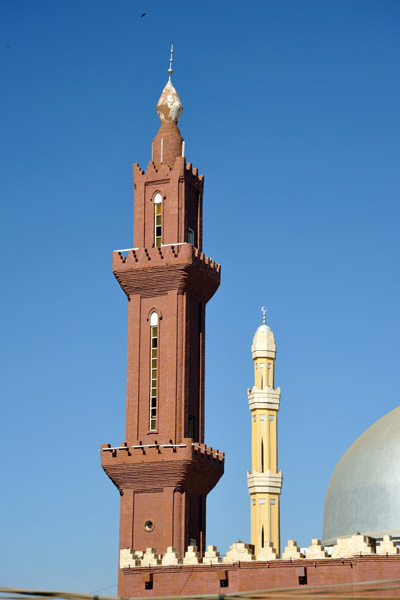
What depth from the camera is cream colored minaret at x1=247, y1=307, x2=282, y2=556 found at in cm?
4475

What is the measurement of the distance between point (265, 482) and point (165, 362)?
29.1 ft

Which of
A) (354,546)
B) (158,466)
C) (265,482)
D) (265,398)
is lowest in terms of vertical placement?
(354,546)

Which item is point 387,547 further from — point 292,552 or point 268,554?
point 268,554

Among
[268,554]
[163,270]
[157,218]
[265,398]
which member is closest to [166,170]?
[157,218]

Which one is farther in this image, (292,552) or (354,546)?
(292,552)

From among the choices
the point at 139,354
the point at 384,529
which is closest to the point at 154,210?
the point at 139,354

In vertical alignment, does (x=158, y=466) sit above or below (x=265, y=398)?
below

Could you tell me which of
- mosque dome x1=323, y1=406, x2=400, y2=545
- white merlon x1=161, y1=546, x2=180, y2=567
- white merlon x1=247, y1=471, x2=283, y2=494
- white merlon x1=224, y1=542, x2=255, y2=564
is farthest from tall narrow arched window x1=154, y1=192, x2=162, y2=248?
white merlon x1=224, y1=542, x2=255, y2=564

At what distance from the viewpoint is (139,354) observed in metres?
40.5

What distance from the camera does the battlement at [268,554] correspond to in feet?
103

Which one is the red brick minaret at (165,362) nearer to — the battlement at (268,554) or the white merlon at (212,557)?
the battlement at (268,554)

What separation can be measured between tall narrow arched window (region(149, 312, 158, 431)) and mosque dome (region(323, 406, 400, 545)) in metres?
7.43

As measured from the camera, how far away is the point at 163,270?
40.4 m

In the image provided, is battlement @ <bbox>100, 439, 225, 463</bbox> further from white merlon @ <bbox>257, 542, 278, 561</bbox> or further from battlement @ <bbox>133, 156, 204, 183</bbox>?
battlement @ <bbox>133, 156, 204, 183</bbox>
